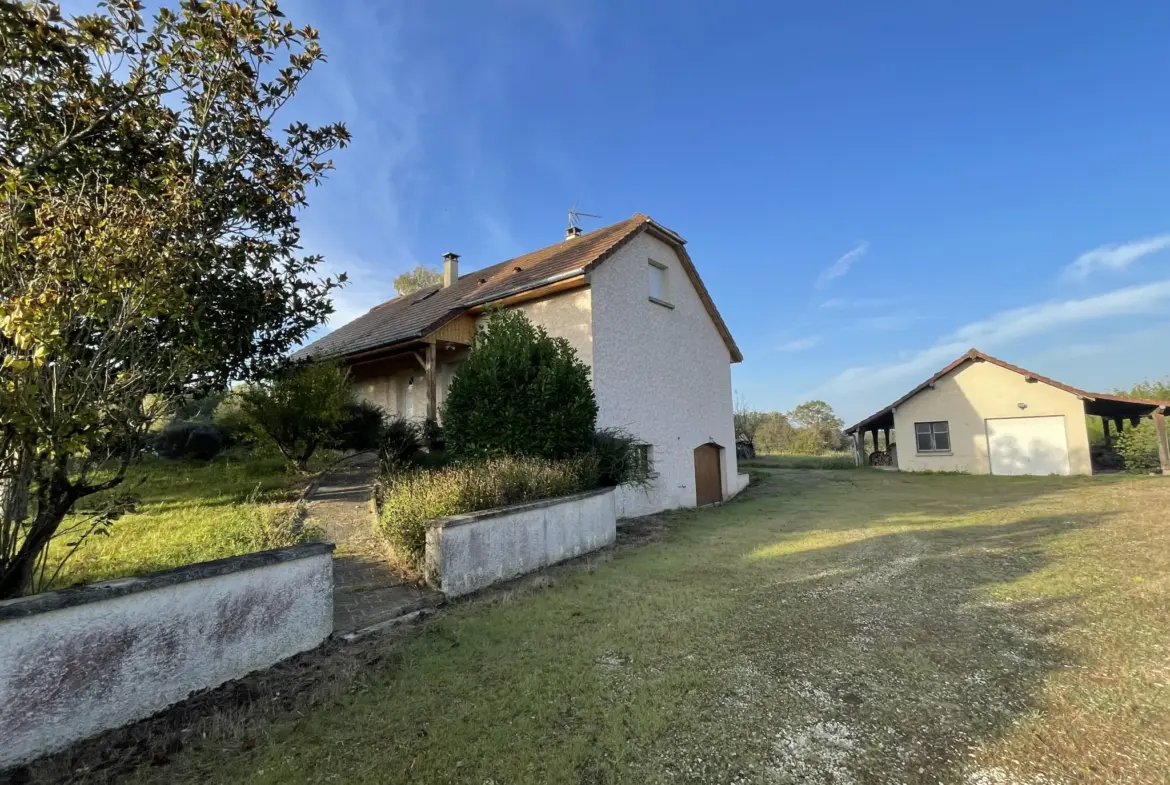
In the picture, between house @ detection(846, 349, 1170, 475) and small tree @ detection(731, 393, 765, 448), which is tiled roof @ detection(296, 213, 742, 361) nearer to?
house @ detection(846, 349, 1170, 475)

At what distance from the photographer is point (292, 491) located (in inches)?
393

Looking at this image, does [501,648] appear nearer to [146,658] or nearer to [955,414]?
[146,658]

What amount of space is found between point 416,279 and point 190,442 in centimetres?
2041

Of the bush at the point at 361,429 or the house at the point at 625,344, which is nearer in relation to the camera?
the house at the point at 625,344

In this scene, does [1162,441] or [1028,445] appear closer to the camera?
[1162,441]

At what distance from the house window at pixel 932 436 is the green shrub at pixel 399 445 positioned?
21.8 meters

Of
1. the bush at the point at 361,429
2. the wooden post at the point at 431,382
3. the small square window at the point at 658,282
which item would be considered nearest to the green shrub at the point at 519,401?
the wooden post at the point at 431,382

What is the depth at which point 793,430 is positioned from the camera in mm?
45844

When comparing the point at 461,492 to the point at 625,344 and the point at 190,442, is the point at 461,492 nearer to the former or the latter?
the point at 625,344

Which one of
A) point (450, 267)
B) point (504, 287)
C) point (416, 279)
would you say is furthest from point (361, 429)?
point (416, 279)

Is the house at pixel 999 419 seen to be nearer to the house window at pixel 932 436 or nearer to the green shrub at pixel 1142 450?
the house window at pixel 932 436

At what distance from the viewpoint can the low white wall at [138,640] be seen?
9.11 feet

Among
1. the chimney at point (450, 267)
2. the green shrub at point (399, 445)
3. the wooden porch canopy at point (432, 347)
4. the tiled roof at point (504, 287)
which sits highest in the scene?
the chimney at point (450, 267)

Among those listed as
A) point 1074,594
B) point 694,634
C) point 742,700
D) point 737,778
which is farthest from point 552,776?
point 1074,594
